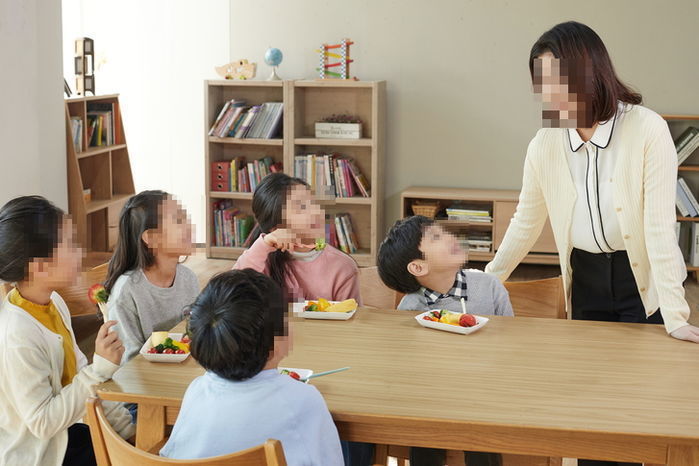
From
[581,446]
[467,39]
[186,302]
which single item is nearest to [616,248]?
[581,446]

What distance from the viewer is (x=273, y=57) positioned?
5.66 m

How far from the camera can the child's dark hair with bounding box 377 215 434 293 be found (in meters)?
2.21

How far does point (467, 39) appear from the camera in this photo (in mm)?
5656

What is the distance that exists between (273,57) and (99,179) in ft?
4.83

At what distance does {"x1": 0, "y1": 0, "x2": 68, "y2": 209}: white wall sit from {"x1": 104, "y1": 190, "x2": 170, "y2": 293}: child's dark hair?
2.24 m

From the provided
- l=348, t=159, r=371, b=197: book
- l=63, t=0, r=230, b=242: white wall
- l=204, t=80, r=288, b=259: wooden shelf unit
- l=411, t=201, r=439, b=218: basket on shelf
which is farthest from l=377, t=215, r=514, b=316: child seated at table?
l=63, t=0, r=230, b=242: white wall

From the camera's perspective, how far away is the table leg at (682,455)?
57.7 inches

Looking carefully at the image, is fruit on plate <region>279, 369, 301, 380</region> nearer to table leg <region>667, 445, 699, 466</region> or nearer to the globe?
table leg <region>667, 445, 699, 466</region>

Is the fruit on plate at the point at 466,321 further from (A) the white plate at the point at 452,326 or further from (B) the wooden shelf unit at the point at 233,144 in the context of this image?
(B) the wooden shelf unit at the point at 233,144

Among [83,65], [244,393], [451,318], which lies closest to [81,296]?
[451,318]

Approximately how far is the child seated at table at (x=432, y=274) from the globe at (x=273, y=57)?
365cm

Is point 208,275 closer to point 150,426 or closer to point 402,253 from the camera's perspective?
point 402,253

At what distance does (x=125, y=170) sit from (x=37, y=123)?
152 cm

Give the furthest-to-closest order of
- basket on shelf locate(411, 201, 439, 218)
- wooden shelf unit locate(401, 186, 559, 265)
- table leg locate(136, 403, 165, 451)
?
basket on shelf locate(411, 201, 439, 218) → wooden shelf unit locate(401, 186, 559, 265) → table leg locate(136, 403, 165, 451)
